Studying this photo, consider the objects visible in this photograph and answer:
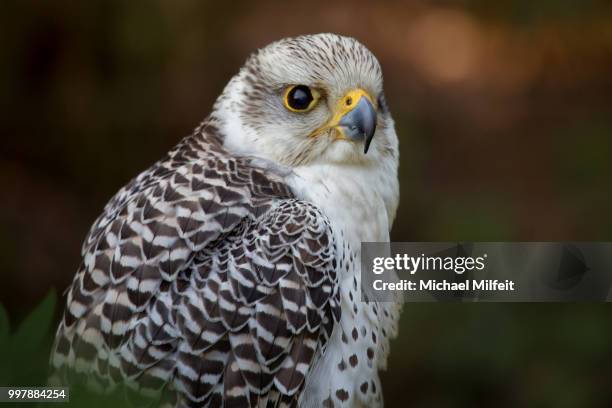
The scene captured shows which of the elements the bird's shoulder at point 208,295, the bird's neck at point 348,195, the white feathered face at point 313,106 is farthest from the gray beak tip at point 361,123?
the bird's shoulder at point 208,295

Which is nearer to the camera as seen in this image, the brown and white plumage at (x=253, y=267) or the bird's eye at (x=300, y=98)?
the brown and white plumage at (x=253, y=267)

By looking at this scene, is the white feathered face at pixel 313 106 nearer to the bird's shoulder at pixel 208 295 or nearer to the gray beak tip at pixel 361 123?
the gray beak tip at pixel 361 123

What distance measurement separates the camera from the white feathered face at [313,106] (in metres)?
2.27

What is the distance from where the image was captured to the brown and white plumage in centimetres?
193

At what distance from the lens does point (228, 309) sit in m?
1.94

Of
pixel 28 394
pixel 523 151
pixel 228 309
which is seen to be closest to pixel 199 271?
pixel 228 309

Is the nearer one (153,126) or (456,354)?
(456,354)

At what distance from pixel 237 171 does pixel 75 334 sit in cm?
60

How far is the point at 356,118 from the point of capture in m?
2.22

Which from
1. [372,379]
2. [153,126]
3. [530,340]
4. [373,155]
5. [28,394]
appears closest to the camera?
[28,394]

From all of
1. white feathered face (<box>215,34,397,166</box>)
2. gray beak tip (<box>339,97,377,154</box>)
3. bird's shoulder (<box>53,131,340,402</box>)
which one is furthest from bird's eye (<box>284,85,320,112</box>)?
bird's shoulder (<box>53,131,340,402</box>)

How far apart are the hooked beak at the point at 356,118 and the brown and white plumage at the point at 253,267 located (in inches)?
0.7

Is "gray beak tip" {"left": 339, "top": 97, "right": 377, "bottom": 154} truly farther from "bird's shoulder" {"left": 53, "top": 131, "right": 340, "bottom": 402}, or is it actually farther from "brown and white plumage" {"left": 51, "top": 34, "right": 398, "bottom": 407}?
"bird's shoulder" {"left": 53, "top": 131, "right": 340, "bottom": 402}

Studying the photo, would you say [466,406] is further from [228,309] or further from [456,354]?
[228,309]
